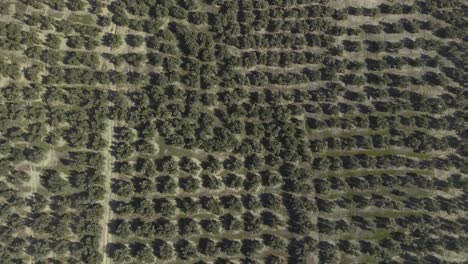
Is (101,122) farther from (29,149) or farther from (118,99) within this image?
(29,149)

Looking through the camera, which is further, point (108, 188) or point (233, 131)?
point (233, 131)

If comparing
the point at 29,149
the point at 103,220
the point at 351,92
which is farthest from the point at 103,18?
the point at 351,92

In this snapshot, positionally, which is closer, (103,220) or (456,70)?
(103,220)

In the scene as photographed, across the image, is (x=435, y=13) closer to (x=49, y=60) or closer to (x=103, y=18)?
(x=103, y=18)

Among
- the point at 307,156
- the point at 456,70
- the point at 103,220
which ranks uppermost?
the point at 456,70

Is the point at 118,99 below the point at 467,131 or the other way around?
the other way around

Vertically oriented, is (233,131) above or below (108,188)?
above

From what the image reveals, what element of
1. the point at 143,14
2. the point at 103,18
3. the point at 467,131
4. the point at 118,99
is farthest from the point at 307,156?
the point at 103,18
